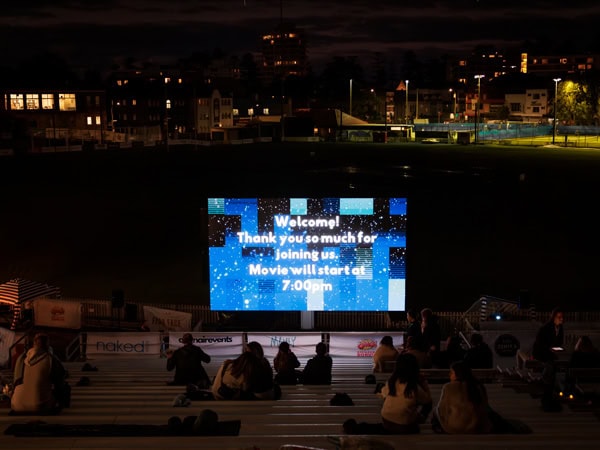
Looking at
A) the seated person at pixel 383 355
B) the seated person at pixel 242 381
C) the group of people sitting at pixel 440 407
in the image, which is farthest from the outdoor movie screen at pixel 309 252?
the group of people sitting at pixel 440 407

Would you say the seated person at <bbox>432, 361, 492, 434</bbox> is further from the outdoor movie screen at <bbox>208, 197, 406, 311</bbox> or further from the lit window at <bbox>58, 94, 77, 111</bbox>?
the lit window at <bbox>58, 94, 77, 111</bbox>

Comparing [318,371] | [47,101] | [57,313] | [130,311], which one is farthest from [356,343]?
[47,101]

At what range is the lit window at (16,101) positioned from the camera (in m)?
100

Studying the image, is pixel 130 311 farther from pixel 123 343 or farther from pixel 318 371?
pixel 318 371

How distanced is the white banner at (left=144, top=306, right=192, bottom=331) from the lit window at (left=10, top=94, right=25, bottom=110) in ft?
304

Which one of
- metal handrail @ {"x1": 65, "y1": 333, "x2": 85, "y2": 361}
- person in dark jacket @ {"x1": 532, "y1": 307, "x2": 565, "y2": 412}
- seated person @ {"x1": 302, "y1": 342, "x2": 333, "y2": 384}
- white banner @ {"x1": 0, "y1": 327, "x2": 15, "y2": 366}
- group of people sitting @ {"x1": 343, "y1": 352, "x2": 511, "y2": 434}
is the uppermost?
group of people sitting @ {"x1": 343, "y1": 352, "x2": 511, "y2": 434}

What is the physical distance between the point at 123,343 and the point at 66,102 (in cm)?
9382

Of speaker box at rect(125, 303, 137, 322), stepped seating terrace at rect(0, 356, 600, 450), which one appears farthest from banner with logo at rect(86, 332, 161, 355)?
stepped seating terrace at rect(0, 356, 600, 450)

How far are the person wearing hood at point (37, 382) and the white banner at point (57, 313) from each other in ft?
28.8

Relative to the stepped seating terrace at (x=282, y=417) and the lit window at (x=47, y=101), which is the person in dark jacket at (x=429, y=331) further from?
the lit window at (x=47, y=101)

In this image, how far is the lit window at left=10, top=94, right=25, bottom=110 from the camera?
100 m

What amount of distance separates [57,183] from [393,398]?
40925 millimetres

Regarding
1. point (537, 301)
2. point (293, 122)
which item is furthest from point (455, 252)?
point (293, 122)

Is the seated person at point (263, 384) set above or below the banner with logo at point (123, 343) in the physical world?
above
